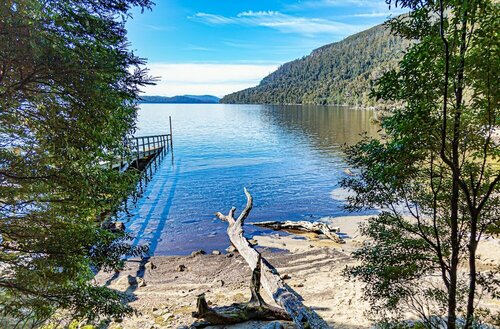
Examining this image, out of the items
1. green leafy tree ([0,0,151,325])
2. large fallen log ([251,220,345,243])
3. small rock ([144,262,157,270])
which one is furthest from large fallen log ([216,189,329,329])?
green leafy tree ([0,0,151,325])

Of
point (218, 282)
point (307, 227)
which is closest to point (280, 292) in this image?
point (218, 282)

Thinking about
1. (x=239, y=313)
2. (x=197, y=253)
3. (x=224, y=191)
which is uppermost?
(x=239, y=313)

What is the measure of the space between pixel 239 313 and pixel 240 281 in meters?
3.33

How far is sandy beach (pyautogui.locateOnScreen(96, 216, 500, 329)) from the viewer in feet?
29.1

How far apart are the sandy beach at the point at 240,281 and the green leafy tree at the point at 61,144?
2997mm

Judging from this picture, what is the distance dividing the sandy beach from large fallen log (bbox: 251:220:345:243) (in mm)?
599

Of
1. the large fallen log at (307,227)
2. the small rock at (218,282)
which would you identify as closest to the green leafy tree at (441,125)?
the small rock at (218,282)

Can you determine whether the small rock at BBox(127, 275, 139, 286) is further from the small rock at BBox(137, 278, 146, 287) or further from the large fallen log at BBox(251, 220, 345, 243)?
the large fallen log at BBox(251, 220, 345, 243)

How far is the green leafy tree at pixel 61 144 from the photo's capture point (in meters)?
4.00

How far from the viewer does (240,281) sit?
1169cm

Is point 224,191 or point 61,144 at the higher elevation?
point 61,144

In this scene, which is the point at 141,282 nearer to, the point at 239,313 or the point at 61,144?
the point at 239,313

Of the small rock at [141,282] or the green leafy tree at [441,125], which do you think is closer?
the green leafy tree at [441,125]

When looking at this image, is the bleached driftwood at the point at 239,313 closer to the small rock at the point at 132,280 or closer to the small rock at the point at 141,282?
the small rock at the point at 141,282
